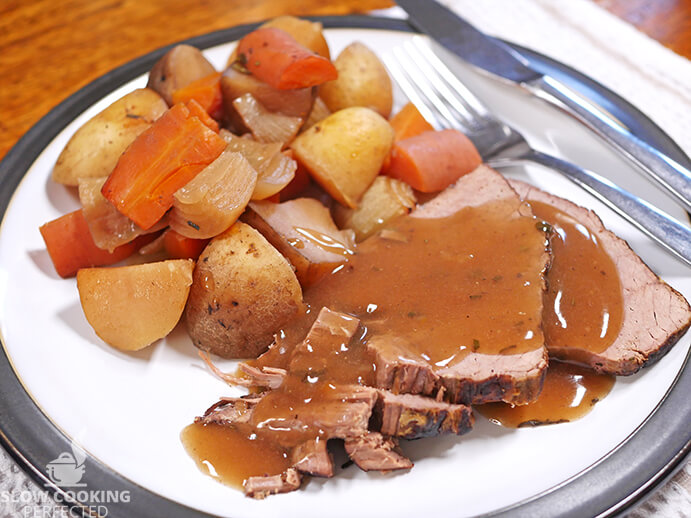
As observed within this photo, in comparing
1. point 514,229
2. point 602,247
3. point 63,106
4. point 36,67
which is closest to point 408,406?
point 514,229

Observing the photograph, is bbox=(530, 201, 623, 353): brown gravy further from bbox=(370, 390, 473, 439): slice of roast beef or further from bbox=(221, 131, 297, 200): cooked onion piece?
bbox=(221, 131, 297, 200): cooked onion piece

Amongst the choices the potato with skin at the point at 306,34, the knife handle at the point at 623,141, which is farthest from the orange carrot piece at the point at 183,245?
the knife handle at the point at 623,141

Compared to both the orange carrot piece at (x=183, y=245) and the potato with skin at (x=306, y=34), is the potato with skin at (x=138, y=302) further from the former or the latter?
the potato with skin at (x=306, y=34)

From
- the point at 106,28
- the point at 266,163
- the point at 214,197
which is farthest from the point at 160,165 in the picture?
the point at 106,28

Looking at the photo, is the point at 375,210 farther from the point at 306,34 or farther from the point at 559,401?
the point at 559,401

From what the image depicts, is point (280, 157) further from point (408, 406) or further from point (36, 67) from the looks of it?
point (36, 67)

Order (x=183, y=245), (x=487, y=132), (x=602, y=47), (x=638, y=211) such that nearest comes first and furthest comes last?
(x=183, y=245) < (x=638, y=211) < (x=487, y=132) < (x=602, y=47)
